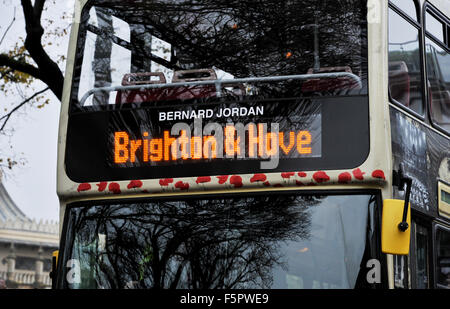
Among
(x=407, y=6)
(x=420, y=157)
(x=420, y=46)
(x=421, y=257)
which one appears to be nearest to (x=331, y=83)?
(x=420, y=157)

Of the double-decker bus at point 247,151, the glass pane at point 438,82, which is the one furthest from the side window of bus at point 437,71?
the double-decker bus at point 247,151

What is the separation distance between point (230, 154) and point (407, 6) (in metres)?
2.28

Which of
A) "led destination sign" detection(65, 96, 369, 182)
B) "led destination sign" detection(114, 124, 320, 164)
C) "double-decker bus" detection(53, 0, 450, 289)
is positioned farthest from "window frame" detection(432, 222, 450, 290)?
"led destination sign" detection(114, 124, 320, 164)

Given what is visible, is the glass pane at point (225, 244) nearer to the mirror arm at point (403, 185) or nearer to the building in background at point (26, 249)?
the mirror arm at point (403, 185)

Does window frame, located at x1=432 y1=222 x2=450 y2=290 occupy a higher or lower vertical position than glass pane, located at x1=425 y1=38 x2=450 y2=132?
lower

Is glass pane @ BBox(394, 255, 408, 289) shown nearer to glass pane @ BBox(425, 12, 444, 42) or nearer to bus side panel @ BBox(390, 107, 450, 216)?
bus side panel @ BBox(390, 107, 450, 216)

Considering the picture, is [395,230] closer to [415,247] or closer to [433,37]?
[415,247]

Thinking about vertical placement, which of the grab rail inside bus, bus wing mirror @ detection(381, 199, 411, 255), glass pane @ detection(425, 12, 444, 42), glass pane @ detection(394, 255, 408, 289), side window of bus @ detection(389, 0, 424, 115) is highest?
glass pane @ detection(425, 12, 444, 42)

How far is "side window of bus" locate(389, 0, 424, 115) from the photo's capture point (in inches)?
290

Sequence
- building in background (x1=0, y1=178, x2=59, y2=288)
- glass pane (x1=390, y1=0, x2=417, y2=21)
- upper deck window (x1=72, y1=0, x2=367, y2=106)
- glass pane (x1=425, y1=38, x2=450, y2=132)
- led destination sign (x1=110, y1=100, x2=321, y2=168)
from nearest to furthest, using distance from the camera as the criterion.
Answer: led destination sign (x1=110, y1=100, x2=321, y2=168) < upper deck window (x1=72, y1=0, x2=367, y2=106) < glass pane (x1=390, y1=0, x2=417, y2=21) < glass pane (x1=425, y1=38, x2=450, y2=132) < building in background (x1=0, y1=178, x2=59, y2=288)

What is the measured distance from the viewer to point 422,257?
7.52 metres

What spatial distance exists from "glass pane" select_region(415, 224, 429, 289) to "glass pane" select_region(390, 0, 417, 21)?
1938 mm
